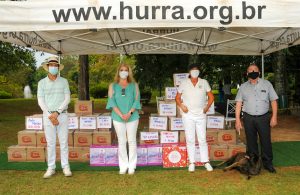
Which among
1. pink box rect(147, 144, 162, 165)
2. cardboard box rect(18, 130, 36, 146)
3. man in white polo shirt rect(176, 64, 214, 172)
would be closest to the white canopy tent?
man in white polo shirt rect(176, 64, 214, 172)

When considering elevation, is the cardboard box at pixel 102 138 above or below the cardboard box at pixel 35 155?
above

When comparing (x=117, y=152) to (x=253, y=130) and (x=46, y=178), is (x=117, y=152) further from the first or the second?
(x=253, y=130)

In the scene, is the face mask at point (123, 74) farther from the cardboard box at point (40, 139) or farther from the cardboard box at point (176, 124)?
the cardboard box at point (40, 139)

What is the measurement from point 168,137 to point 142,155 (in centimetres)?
63

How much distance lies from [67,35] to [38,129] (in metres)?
2.04

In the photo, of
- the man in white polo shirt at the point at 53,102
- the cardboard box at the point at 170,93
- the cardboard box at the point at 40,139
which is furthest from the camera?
the cardboard box at the point at 170,93

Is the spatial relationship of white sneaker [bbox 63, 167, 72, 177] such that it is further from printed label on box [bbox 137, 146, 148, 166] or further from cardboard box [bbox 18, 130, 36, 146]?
cardboard box [bbox 18, 130, 36, 146]

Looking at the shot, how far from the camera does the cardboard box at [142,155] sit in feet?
22.6

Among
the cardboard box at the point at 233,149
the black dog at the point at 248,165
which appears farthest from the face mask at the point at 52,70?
the cardboard box at the point at 233,149

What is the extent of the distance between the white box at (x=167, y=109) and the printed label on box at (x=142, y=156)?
32.8 inches

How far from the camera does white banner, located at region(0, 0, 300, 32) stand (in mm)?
5289

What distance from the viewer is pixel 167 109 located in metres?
7.35

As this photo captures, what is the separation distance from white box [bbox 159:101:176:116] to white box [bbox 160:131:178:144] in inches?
14.9

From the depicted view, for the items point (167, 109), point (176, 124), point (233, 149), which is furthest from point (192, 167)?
point (167, 109)
